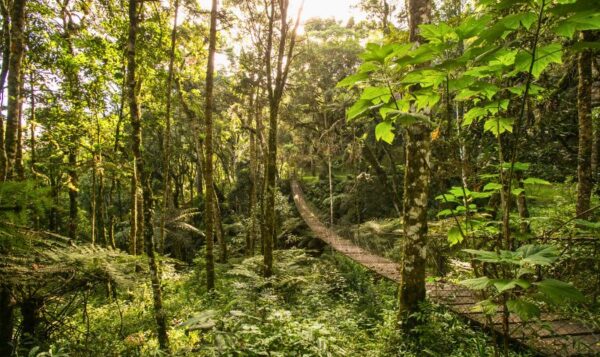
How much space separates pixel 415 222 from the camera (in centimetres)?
346

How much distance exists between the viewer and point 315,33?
45.0ft

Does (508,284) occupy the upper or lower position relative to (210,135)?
lower

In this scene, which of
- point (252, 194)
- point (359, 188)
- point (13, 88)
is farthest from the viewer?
point (359, 188)

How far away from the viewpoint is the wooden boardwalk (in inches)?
93.1

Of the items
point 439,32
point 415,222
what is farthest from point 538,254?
point 415,222

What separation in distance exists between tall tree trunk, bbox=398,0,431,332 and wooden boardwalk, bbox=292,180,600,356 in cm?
31

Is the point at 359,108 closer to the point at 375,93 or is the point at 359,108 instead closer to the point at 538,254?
the point at 375,93

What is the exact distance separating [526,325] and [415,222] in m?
1.33

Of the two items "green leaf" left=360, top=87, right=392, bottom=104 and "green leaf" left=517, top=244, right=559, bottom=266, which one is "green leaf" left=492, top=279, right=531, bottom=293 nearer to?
"green leaf" left=517, top=244, right=559, bottom=266

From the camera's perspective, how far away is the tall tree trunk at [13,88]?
323cm

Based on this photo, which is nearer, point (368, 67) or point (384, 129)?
point (368, 67)

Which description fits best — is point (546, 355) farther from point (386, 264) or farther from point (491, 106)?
point (386, 264)

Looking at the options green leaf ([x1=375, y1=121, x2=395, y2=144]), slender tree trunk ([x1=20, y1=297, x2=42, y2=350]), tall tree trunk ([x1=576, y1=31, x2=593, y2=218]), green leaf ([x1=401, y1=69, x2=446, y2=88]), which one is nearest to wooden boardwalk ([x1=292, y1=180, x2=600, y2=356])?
green leaf ([x1=375, y1=121, x2=395, y2=144])

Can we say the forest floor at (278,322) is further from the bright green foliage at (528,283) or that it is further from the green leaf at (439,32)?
the green leaf at (439,32)
